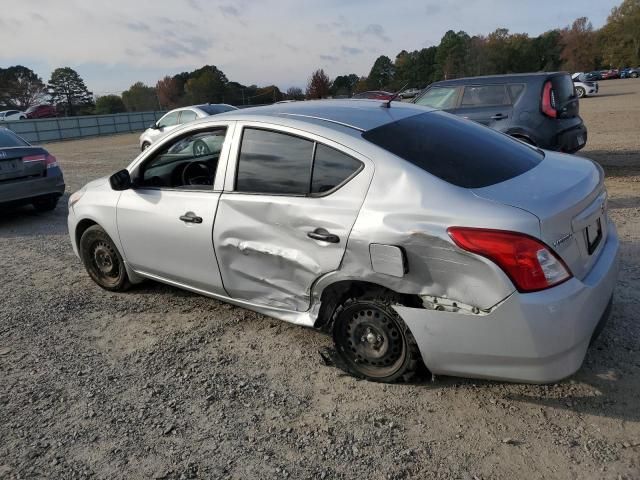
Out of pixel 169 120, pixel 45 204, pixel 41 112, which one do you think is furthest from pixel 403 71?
pixel 45 204

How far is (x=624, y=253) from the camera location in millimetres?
4867

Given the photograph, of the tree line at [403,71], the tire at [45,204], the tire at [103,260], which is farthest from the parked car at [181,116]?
the tree line at [403,71]

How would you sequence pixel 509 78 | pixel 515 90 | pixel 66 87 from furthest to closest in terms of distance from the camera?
pixel 66 87 → pixel 509 78 → pixel 515 90

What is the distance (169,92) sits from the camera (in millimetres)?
65125

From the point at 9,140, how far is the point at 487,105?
744 cm

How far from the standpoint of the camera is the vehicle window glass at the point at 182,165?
13.1ft

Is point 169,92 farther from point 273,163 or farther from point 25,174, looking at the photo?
point 273,163

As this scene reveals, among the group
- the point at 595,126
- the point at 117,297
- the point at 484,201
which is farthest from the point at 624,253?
the point at 595,126

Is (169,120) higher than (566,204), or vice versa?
(566,204)

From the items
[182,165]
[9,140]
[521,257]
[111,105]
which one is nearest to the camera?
[521,257]

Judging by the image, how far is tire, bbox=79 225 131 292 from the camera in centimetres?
462

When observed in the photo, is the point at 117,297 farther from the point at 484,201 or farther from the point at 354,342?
the point at 484,201

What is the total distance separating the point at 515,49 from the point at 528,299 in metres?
97.5

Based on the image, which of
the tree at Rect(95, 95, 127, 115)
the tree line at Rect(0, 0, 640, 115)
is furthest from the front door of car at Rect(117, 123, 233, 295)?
the tree at Rect(95, 95, 127, 115)
